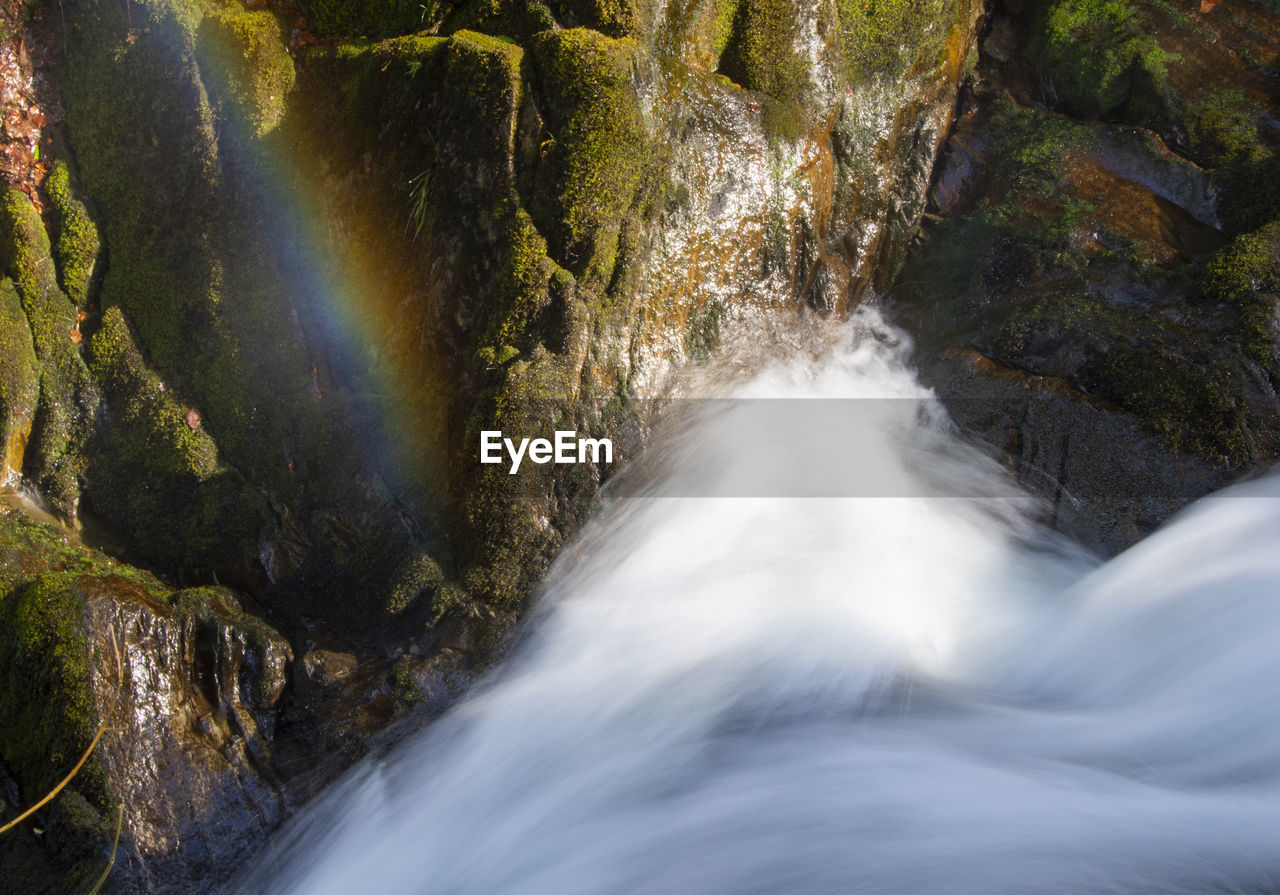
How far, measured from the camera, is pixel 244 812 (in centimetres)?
375

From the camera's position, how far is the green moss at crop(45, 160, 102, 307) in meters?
4.80

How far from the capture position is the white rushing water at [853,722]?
3029 mm

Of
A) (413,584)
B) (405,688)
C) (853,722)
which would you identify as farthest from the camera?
(413,584)

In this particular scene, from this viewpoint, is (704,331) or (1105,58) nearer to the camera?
(704,331)

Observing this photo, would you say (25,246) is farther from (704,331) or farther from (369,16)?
(704,331)

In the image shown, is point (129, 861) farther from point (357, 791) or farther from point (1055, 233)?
point (1055, 233)

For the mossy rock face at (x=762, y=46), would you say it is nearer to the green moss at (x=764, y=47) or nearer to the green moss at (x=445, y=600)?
the green moss at (x=764, y=47)

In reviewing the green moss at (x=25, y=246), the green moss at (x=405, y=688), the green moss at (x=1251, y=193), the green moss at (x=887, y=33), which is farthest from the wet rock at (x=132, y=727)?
the green moss at (x=1251, y=193)

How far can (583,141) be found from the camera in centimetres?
427

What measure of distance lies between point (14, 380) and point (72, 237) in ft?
2.66

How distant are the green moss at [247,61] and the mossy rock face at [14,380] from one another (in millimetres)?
1524

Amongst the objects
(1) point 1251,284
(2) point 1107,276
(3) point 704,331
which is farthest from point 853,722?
(1) point 1251,284

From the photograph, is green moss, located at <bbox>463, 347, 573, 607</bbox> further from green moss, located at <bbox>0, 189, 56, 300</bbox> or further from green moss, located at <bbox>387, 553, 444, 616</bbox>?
green moss, located at <bbox>0, 189, 56, 300</bbox>

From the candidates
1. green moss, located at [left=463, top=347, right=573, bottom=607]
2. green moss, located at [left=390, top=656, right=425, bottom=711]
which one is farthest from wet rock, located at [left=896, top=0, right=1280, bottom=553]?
green moss, located at [left=390, top=656, right=425, bottom=711]
